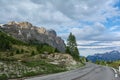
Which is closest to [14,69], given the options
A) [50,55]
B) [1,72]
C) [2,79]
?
[1,72]

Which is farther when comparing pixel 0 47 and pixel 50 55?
pixel 0 47

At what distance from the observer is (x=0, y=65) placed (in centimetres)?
3625

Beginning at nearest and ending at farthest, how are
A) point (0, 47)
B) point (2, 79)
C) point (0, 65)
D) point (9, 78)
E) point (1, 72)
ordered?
point (2, 79) < point (9, 78) < point (1, 72) < point (0, 65) < point (0, 47)

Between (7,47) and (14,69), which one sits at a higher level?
(7,47)

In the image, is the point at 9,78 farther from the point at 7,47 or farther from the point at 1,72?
the point at 7,47

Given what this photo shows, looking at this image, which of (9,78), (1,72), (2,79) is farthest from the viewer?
(1,72)

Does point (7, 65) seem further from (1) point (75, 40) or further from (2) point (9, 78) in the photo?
(1) point (75, 40)

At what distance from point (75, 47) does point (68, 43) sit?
4657 mm

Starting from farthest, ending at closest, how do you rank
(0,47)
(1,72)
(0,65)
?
(0,47) → (0,65) → (1,72)

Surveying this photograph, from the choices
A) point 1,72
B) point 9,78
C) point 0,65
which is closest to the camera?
point 9,78

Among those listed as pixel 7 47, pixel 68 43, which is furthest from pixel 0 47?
pixel 68 43

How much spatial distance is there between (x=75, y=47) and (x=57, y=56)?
181 feet

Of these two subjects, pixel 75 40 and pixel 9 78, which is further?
pixel 75 40

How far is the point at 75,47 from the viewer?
6289 inches
